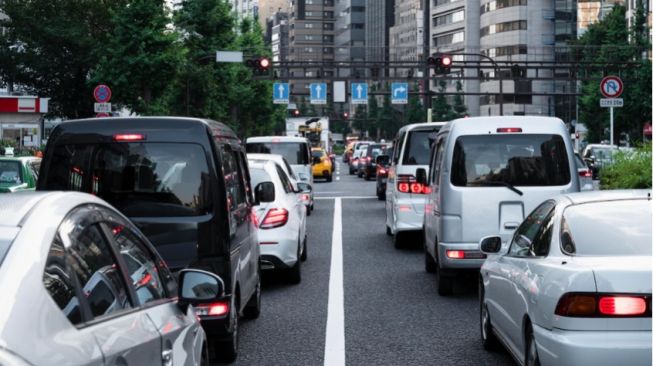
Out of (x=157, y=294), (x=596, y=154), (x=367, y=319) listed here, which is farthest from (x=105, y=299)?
(x=596, y=154)

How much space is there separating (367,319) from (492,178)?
7.75 feet

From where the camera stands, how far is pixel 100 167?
7.89 m

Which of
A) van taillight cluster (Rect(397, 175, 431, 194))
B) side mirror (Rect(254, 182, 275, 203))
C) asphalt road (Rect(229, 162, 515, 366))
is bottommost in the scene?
asphalt road (Rect(229, 162, 515, 366))

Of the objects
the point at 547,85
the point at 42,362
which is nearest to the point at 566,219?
the point at 42,362

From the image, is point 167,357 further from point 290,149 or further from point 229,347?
point 290,149

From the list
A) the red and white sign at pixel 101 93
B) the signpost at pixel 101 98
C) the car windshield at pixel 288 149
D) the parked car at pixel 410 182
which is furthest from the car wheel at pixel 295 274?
the red and white sign at pixel 101 93

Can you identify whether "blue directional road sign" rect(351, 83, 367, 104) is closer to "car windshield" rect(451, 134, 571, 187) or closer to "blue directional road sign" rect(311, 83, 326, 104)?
"blue directional road sign" rect(311, 83, 326, 104)

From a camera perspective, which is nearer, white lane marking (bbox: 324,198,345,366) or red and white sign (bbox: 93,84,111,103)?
white lane marking (bbox: 324,198,345,366)

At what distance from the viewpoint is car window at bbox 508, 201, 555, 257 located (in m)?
6.84

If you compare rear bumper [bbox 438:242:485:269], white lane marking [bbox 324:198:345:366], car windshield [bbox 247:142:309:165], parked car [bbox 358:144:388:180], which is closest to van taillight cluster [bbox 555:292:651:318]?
white lane marking [bbox 324:198:345:366]

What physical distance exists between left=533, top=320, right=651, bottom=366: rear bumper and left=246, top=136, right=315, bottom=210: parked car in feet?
70.5

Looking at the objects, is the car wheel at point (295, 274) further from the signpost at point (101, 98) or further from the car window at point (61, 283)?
the signpost at point (101, 98)

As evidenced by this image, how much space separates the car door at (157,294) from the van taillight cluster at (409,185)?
12.6m

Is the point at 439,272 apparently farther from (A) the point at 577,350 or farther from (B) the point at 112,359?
(B) the point at 112,359
